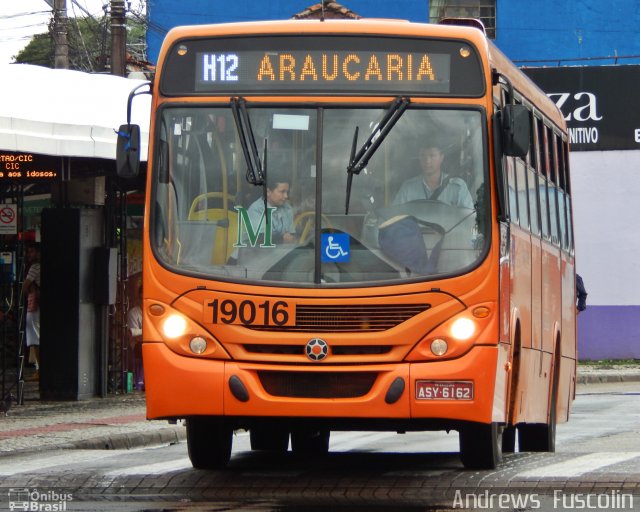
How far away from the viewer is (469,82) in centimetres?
1056

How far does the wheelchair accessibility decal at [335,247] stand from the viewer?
10.2 metres

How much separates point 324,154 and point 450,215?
91cm

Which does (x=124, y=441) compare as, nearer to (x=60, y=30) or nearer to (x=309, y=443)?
(x=309, y=443)

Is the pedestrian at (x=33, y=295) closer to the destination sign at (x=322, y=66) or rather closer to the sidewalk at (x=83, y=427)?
the sidewalk at (x=83, y=427)

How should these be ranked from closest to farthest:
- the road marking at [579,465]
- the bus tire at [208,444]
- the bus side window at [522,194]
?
1. the road marking at [579,465]
2. the bus tire at [208,444]
3. the bus side window at [522,194]

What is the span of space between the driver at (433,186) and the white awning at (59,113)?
29.2 feet

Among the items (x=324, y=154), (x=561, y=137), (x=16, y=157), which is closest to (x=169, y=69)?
(x=324, y=154)

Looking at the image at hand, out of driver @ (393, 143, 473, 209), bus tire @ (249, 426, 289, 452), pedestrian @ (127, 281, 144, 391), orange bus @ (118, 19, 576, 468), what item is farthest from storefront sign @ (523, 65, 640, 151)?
driver @ (393, 143, 473, 209)

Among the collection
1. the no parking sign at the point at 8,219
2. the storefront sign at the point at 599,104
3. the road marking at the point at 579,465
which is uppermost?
the storefront sign at the point at 599,104

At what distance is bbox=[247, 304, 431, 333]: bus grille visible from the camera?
33.1 feet

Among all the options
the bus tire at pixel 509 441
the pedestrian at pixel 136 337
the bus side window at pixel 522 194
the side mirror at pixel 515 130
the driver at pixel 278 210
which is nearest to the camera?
the driver at pixel 278 210

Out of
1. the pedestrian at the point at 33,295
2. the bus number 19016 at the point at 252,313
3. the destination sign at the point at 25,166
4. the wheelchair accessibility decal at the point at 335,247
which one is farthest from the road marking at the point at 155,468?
the pedestrian at the point at 33,295

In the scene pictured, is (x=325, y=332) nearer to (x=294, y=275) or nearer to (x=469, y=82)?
(x=294, y=275)

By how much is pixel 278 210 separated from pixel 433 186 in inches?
40.2
